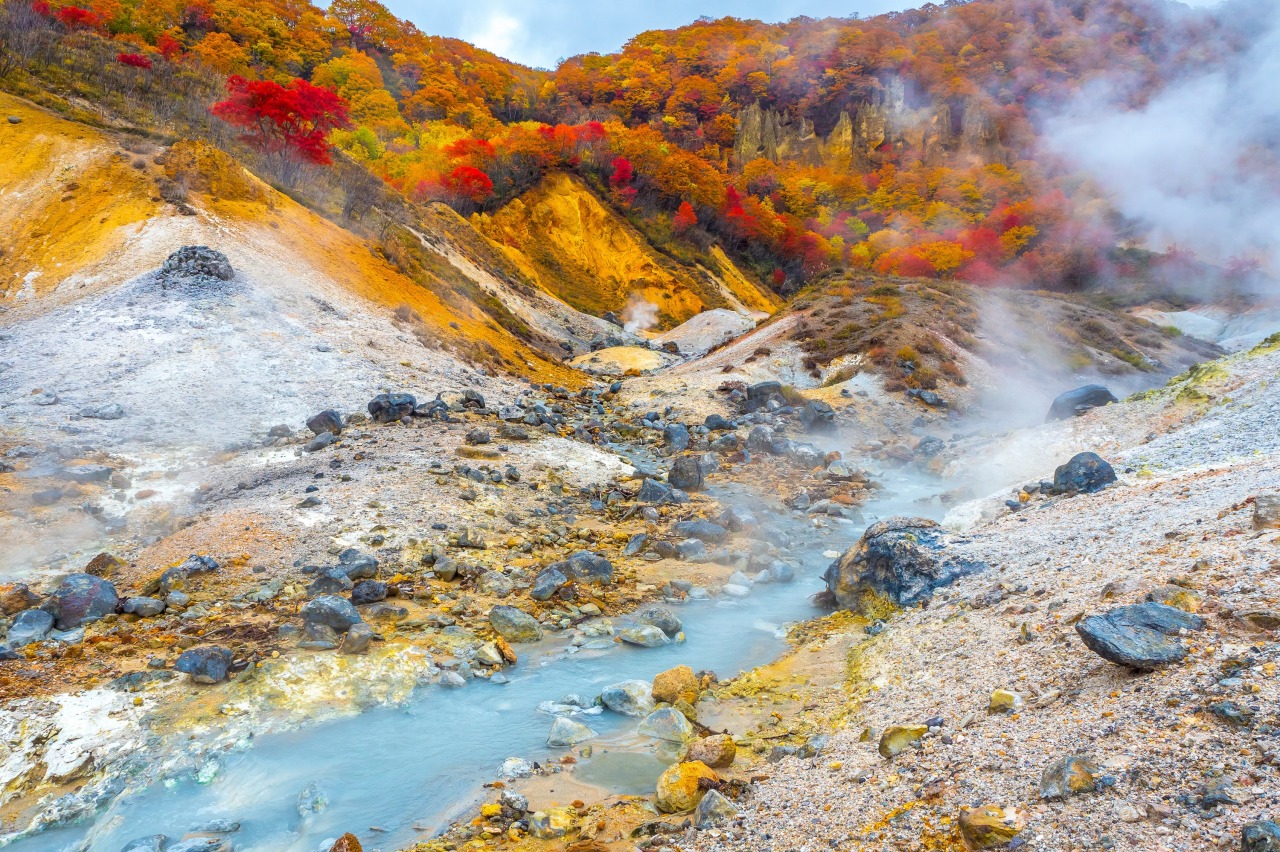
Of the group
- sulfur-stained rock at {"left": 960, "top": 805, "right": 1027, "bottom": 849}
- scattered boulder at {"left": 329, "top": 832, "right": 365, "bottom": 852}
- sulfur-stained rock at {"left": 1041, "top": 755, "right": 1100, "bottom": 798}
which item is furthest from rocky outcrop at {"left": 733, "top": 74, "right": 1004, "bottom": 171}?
sulfur-stained rock at {"left": 960, "top": 805, "right": 1027, "bottom": 849}

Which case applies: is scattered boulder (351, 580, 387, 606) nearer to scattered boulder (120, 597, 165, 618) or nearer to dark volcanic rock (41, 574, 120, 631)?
scattered boulder (120, 597, 165, 618)

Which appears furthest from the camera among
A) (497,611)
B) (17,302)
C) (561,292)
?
(561,292)

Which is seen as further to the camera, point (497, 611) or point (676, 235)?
point (676, 235)

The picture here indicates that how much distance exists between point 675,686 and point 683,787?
70.9 inches

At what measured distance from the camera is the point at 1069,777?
10.8 ft

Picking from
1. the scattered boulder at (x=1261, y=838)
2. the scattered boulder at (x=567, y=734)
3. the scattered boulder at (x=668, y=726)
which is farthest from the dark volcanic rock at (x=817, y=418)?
the scattered boulder at (x=1261, y=838)

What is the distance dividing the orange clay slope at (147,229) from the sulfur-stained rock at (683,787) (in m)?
19.2

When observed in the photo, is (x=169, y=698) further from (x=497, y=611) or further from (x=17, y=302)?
(x=17, y=302)

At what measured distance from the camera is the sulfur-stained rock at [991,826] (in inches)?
122

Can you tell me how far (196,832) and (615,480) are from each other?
31.6 feet

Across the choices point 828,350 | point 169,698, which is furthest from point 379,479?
point 828,350

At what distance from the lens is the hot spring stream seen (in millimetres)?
4809

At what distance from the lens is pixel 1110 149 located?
2945 inches

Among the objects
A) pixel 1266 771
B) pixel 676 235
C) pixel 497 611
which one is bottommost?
pixel 497 611
